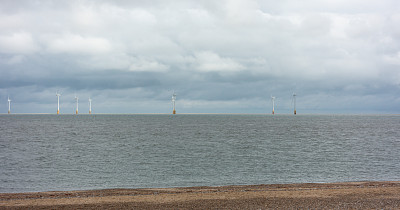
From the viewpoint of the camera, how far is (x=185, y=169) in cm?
3828

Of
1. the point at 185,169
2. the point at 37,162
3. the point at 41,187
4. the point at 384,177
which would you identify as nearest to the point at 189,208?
the point at 41,187

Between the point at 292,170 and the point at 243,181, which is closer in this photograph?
the point at 243,181

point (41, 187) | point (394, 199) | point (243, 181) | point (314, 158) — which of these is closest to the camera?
point (394, 199)

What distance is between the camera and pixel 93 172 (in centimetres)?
3688

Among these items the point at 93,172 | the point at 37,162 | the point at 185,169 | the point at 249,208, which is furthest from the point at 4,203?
the point at 37,162

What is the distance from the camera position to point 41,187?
28828 millimetres

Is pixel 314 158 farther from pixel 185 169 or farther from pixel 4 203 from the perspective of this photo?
pixel 4 203

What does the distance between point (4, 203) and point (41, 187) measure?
361 inches

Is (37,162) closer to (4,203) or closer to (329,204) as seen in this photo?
(4,203)

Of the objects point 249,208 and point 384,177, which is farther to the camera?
point 384,177

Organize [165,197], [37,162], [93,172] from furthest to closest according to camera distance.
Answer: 1. [37,162]
2. [93,172]
3. [165,197]

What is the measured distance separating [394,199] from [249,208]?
890cm

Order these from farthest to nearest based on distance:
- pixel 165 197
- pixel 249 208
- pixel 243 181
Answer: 1. pixel 243 181
2. pixel 165 197
3. pixel 249 208

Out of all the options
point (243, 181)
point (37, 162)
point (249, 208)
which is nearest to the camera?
point (249, 208)
